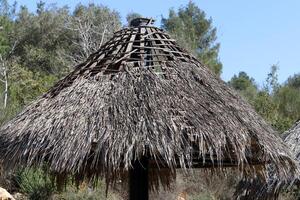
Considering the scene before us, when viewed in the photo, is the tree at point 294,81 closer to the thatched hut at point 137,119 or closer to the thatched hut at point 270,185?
the thatched hut at point 270,185

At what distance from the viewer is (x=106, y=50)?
594 centimetres

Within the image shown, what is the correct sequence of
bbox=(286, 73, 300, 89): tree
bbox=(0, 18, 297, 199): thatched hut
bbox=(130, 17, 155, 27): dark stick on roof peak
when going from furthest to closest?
bbox=(286, 73, 300, 89): tree
bbox=(130, 17, 155, 27): dark stick on roof peak
bbox=(0, 18, 297, 199): thatched hut

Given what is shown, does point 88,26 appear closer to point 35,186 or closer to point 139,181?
point 35,186

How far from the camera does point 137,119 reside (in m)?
5.04

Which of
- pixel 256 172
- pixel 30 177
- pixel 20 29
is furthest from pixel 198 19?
pixel 256 172

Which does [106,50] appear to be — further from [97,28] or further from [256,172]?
[97,28]

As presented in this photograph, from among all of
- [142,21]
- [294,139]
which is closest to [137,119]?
[142,21]

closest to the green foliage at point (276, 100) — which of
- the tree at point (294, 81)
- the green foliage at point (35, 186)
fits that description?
the tree at point (294, 81)

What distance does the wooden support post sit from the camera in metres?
5.90

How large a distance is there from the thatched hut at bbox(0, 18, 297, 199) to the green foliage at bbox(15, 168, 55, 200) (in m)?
6.01

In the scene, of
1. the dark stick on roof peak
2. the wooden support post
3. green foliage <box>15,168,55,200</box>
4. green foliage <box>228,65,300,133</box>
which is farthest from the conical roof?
green foliage <box>228,65,300,133</box>

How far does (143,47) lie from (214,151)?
4.03 ft

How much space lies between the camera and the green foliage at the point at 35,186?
11797mm

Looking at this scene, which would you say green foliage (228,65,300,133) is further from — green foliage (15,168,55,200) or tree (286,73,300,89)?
green foliage (15,168,55,200)
